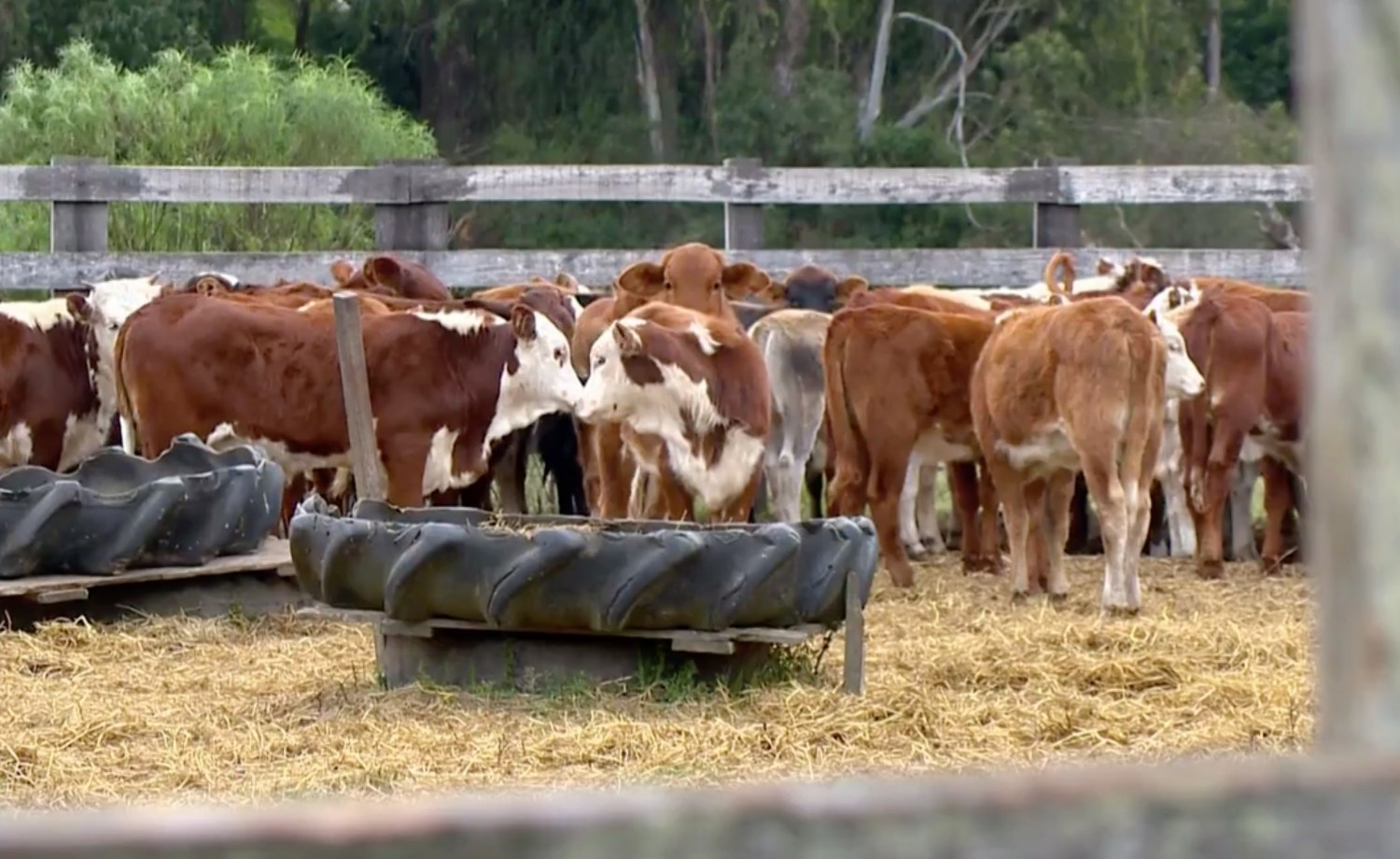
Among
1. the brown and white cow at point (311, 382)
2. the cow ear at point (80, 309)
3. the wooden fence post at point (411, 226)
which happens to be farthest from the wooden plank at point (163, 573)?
the wooden fence post at point (411, 226)

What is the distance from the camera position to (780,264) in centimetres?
1619

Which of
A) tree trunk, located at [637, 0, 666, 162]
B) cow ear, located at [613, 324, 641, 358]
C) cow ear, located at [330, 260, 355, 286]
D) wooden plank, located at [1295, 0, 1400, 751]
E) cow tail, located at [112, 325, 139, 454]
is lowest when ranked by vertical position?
cow tail, located at [112, 325, 139, 454]

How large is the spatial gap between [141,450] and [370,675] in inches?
157

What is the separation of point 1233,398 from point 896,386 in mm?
1948

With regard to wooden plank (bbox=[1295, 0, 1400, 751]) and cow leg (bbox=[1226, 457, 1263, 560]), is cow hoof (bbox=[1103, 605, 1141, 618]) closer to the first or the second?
cow leg (bbox=[1226, 457, 1263, 560])

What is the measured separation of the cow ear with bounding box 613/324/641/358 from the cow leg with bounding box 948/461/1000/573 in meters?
3.16

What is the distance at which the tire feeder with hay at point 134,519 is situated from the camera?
372 inches

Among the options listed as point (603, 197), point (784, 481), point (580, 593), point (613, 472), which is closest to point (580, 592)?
point (580, 593)

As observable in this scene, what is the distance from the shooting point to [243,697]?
7.93 metres

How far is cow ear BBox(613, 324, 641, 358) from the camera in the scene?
33.5ft

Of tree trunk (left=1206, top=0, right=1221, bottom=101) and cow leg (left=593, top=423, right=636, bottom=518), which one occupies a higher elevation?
tree trunk (left=1206, top=0, right=1221, bottom=101)

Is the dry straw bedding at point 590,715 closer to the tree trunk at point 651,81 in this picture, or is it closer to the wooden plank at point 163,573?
the wooden plank at point 163,573

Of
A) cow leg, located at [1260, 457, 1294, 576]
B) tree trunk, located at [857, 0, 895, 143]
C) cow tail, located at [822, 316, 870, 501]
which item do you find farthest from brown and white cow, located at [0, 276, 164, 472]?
tree trunk, located at [857, 0, 895, 143]

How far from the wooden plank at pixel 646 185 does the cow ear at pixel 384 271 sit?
4.15 ft
